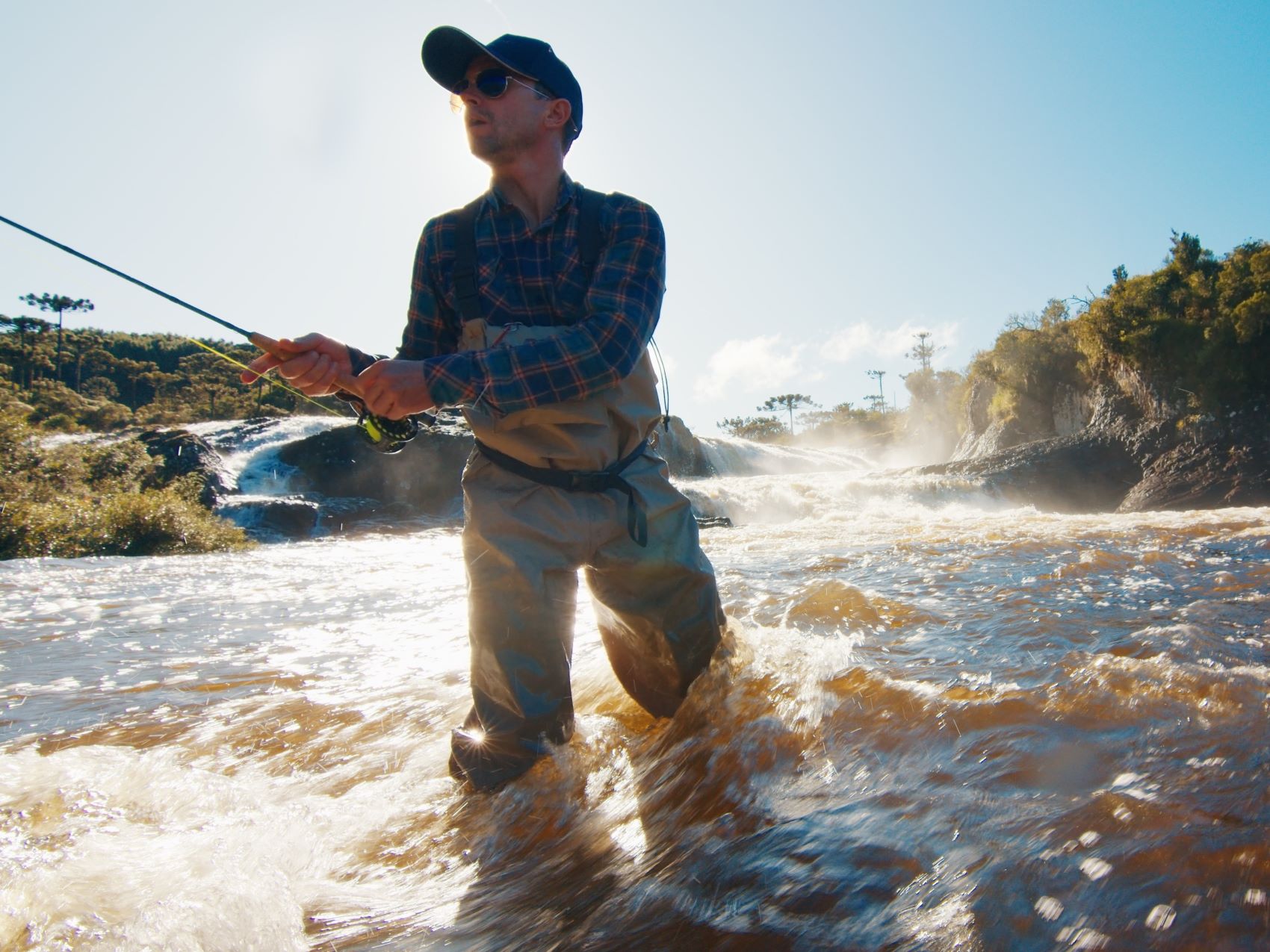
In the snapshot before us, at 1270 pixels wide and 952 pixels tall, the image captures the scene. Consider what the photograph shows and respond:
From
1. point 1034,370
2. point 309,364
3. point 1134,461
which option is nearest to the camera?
point 309,364

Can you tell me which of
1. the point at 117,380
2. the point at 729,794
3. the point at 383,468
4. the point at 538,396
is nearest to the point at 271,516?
the point at 383,468

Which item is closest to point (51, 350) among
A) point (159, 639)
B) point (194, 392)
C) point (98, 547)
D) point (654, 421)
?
point (194, 392)

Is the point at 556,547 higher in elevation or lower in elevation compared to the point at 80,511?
lower

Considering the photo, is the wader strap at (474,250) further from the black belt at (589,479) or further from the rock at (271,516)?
the rock at (271,516)

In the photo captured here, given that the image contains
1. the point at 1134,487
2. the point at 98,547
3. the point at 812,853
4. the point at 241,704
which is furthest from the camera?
the point at 1134,487

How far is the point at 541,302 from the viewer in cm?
253

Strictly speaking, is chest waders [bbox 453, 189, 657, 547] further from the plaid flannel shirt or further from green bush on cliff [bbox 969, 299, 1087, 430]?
green bush on cliff [bbox 969, 299, 1087, 430]

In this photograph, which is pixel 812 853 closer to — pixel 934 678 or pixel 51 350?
pixel 934 678

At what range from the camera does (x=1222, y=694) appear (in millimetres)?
2082

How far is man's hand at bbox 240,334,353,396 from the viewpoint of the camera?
215cm

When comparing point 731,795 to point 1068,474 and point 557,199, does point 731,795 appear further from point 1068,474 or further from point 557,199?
point 1068,474

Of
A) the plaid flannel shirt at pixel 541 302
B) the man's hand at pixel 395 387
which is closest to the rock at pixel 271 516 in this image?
the plaid flannel shirt at pixel 541 302

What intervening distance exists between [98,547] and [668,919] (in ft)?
48.1

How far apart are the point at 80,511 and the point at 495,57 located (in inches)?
567
